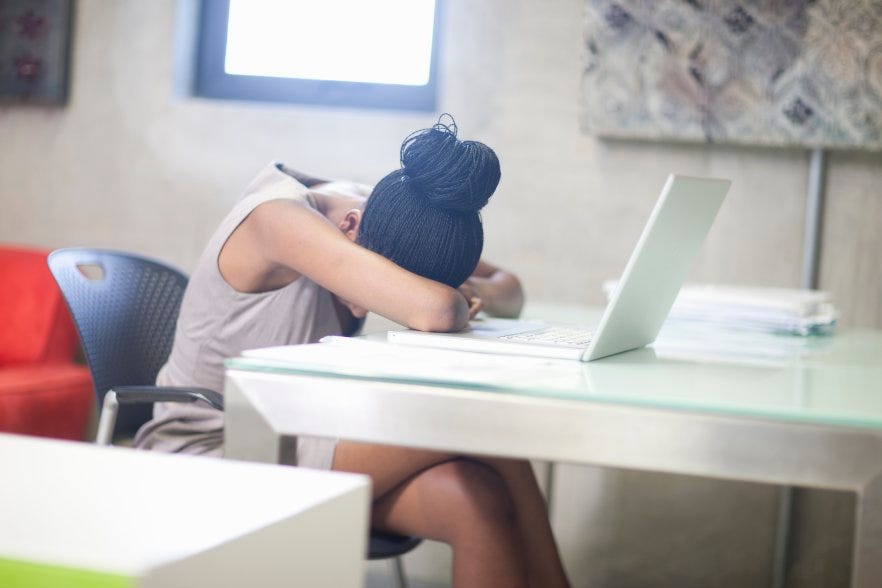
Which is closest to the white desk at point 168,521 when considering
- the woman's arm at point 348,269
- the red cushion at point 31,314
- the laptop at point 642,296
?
the laptop at point 642,296

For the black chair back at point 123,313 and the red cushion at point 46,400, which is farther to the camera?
the red cushion at point 46,400

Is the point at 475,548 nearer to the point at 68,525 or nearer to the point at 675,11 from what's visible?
the point at 68,525

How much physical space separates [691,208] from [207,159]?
2113mm

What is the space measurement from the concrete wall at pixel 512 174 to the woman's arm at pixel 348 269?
135cm

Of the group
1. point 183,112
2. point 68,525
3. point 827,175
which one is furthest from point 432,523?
point 183,112

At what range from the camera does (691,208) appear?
1.39m

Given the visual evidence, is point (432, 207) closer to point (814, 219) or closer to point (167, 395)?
point (167, 395)

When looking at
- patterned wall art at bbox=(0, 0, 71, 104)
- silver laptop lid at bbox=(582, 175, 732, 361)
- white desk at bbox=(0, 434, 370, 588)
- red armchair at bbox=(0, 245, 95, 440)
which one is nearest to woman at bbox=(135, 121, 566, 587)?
silver laptop lid at bbox=(582, 175, 732, 361)

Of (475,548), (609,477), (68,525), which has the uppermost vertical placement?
(68,525)

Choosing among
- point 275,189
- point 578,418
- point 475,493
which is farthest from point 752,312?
point 578,418

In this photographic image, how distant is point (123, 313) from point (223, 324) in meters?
0.30

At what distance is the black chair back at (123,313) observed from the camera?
2014 mm

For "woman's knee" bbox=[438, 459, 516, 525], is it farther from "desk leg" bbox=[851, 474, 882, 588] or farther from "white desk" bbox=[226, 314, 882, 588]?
"desk leg" bbox=[851, 474, 882, 588]

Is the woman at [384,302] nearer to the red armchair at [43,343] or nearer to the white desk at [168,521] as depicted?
the white desk at [168,521]
